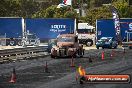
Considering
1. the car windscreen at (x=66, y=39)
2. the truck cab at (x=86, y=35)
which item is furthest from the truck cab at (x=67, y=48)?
the truck cab at (x=86, y=35)

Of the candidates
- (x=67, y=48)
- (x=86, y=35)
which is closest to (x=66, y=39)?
(x=67, y=48)

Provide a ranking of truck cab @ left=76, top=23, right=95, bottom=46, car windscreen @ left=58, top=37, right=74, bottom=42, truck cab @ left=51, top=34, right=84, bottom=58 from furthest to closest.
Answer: truck cab @ left=76, top=23, right=95, bottom=46 → car windscreen @ left=58, top=37, right=74, bottom=42 → truck cab @ left=51, top=34, right=84, bottom=58

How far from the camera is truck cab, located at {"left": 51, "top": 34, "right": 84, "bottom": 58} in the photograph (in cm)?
3650

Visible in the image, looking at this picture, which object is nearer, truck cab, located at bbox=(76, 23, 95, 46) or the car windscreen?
the car windscreen

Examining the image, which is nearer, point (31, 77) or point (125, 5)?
point (31, 77)

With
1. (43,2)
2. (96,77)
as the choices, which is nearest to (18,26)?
(96,77)

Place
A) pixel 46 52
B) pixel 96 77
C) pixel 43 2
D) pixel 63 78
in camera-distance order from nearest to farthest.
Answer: pixel 96 77 → pixel 63 78 → pixel 46 52 → pixel 43 2

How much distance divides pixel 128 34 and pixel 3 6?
43.4m

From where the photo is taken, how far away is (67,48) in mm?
36750

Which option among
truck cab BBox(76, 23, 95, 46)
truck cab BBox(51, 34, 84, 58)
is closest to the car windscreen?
truck cab BBox(51, 34, 84, 58)

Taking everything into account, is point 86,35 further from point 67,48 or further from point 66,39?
point 67,48

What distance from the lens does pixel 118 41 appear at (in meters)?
63.8

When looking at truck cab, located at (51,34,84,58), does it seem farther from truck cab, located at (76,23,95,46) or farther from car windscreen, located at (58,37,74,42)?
truck cab, located at (76,23,95,46)

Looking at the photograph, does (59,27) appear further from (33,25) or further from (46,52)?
(46,52)
